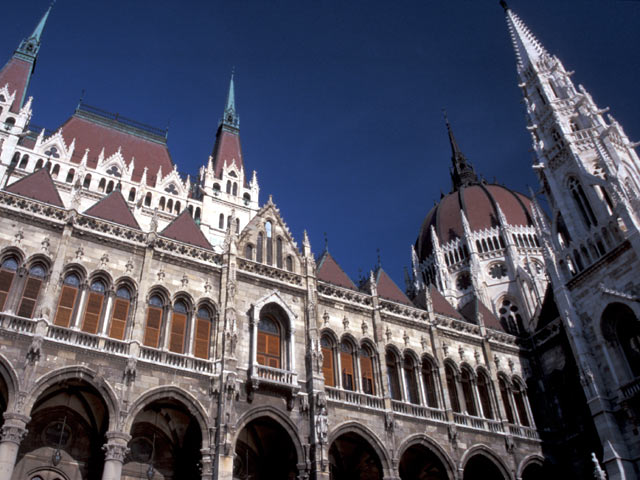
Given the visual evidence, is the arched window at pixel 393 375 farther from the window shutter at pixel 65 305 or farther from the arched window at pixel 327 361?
the window shutter at pixel 65 305

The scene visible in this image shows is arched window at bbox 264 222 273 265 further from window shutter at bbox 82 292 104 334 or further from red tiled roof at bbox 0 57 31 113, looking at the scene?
red tiled roof at bbox 0 57 31 113

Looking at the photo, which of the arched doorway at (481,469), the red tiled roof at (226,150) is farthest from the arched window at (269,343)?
the red tiled roof at (226,150)

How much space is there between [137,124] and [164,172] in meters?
5.69

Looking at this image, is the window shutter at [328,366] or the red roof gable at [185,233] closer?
the window shutter at [328,366]

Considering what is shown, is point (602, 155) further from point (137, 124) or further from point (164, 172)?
point (137, 124)

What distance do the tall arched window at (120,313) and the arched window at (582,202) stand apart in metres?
21.1

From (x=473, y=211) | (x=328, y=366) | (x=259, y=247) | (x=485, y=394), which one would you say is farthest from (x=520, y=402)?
(x=473, y=211)

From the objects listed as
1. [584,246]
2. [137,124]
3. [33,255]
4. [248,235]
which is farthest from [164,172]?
[584,246]

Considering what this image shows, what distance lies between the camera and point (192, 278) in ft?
67.7

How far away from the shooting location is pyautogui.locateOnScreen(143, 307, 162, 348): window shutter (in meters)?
18.7

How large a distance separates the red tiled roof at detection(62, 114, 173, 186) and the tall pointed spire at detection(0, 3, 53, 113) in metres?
3.05

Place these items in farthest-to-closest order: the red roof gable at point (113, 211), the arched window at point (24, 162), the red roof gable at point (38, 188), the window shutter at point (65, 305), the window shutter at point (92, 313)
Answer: the arched window at point (24, 162) → the red roof gable at point (113, 211) → the red roof gable at point (38, 188) → the window shutter at point (92, 313) → the window shutter at point (65, 305)

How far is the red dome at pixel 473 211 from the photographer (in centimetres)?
4544

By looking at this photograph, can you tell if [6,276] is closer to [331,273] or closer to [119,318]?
[119,318]
